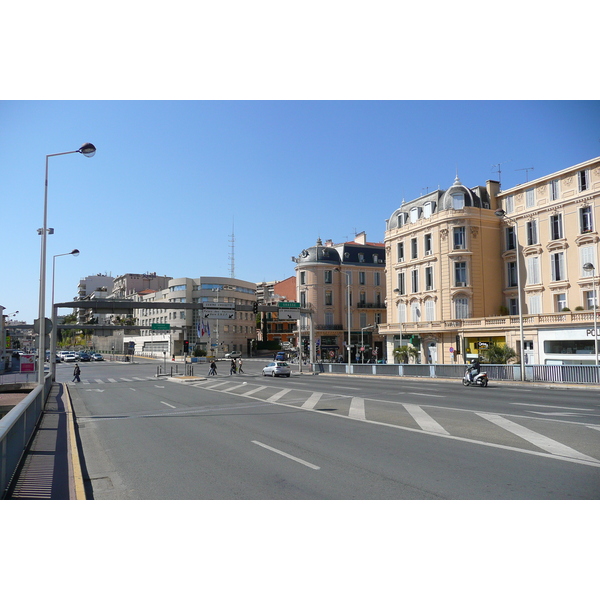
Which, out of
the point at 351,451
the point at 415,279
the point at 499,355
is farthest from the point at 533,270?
the point at 351,451

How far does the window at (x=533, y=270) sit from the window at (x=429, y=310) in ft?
28.2

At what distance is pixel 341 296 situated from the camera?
69938 mm

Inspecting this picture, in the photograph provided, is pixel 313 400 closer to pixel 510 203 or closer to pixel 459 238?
pixel 459 238

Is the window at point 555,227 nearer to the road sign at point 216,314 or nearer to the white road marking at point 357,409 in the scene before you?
the white road marking at point 357,409

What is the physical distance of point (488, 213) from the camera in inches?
1789

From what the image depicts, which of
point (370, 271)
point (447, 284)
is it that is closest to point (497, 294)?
point (447, 284)

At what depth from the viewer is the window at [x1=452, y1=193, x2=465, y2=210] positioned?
45.4 metres

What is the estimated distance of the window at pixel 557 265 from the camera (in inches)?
1513

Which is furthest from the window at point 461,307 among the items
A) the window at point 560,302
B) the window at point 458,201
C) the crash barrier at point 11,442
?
the crash barrier at point 11,442

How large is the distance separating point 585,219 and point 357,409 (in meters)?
28.2

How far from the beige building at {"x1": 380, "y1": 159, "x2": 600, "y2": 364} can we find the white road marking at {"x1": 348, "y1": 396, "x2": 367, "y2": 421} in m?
18.2

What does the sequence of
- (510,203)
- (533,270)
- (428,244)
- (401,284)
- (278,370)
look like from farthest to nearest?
→ (401,284) → (428,244) → (510,203) → (278,370) → (533,270)

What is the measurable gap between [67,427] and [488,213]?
40314 mm

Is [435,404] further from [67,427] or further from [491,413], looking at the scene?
[67,427]
